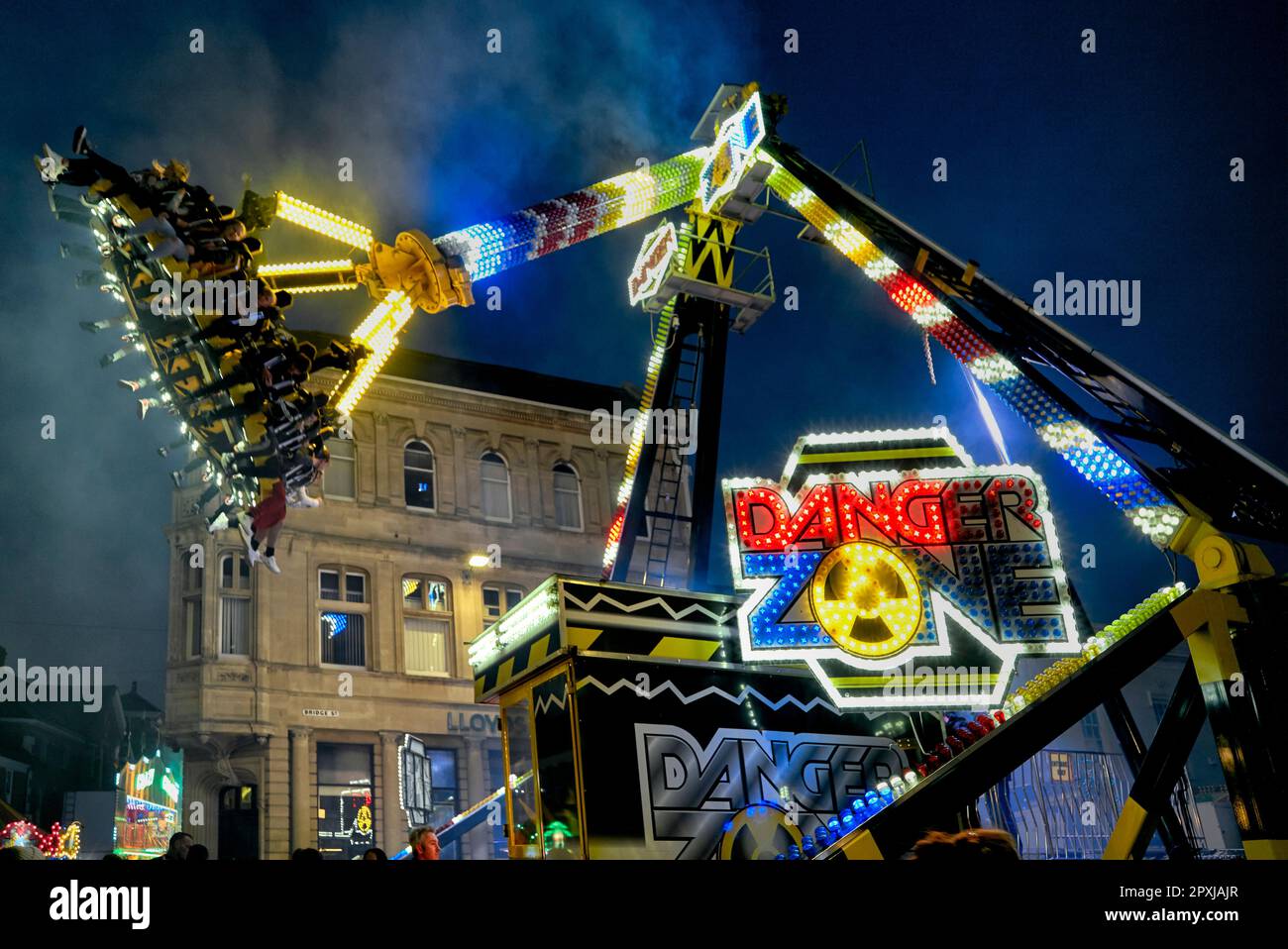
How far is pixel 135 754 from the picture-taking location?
2600cm

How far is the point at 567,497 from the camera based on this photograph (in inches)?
1277

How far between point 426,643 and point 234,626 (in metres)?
5.20

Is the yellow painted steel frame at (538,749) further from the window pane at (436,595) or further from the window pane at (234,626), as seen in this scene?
the window pane at (436,595)

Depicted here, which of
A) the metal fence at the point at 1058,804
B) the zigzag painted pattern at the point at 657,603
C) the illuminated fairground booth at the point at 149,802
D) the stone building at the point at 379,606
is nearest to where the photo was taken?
the zigzag painted pattern at the point at 657,603

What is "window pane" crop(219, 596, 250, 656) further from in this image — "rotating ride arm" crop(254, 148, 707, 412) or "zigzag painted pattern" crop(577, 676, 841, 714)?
"zigzag painted pattern" crop(577, 676, 841, 714)

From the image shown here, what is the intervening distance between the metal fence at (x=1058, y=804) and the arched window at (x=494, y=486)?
61.0 ft

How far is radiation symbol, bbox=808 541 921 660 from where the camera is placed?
11.1 metres

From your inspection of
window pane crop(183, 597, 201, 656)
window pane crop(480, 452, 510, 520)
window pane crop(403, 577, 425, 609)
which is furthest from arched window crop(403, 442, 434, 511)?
window pane crop(183, 597, 201, 656)

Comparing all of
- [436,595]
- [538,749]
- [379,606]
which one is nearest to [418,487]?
[436,595]

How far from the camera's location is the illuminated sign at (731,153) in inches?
579

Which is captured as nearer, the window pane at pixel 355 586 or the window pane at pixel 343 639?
the window pane at pixel 343 639

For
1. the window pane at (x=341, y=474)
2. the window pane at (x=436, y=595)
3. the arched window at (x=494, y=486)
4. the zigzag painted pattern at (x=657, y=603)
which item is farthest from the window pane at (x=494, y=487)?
the zigzag painted pattern at (x=657, y=603)

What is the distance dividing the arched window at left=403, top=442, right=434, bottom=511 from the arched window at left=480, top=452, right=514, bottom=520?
1641mm
